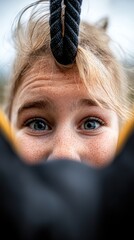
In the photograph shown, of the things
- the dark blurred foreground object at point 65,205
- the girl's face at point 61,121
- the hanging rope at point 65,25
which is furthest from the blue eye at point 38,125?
the dark blurred foreground object at point 65,205

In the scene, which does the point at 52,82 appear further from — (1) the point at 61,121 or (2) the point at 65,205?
(2) the point at 65,205

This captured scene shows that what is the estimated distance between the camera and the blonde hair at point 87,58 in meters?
0.63

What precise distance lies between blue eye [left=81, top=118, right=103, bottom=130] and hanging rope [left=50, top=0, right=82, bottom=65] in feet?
0.34

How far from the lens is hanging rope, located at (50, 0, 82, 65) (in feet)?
1.81

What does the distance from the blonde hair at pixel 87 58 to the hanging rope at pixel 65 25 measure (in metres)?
0.04

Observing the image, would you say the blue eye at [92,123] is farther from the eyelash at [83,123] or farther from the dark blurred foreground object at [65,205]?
the dark blurred foreground object at [65,205]

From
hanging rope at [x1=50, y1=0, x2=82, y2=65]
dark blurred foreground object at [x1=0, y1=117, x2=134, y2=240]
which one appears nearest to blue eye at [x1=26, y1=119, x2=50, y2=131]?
hanging rope at [x1=50, y1=0, x2=82, y2=65]

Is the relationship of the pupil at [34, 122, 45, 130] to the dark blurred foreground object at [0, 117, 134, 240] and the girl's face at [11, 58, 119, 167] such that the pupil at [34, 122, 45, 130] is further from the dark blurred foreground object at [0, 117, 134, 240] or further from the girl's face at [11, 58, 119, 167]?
the dark blurred foreground object at [0, 117, 134, 240]

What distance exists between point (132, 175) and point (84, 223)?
4cm

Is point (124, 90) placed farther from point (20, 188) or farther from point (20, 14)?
point (20, 188)

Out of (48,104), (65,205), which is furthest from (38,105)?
(65,205)

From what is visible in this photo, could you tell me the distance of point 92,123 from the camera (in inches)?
25.4

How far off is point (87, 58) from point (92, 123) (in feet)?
0.31

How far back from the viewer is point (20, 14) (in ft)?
2.60
